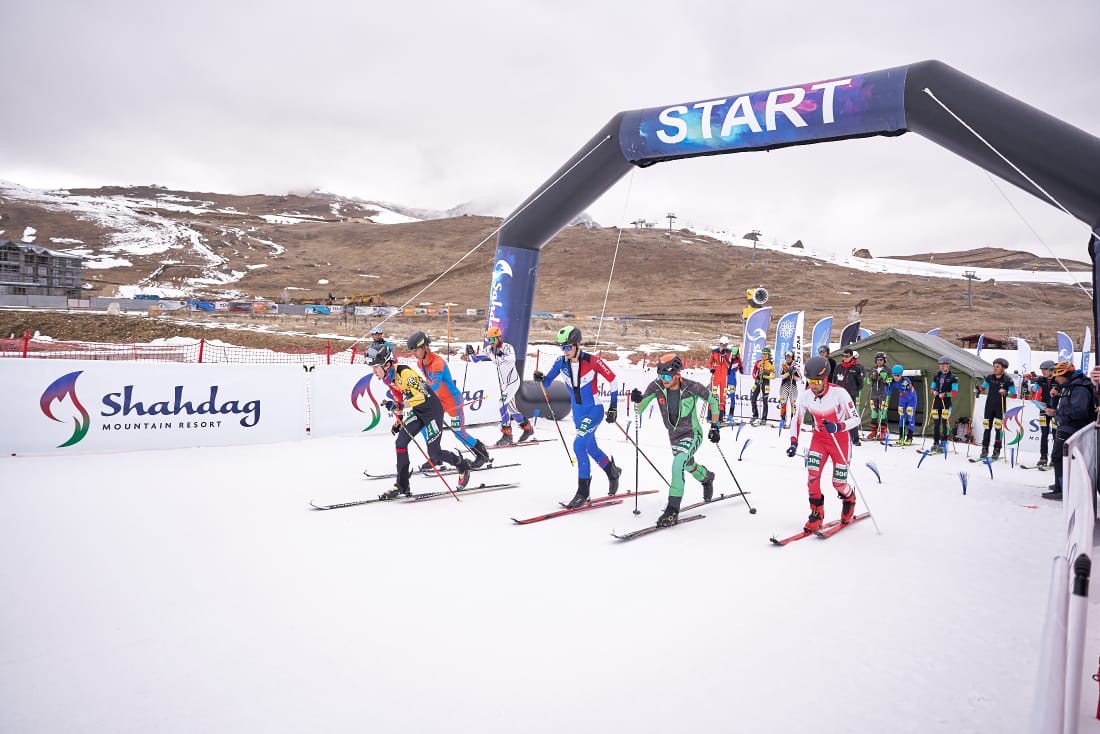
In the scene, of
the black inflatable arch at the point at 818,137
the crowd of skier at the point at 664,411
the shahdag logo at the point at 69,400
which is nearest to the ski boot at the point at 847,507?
the crowd of skier at the point at 664,411

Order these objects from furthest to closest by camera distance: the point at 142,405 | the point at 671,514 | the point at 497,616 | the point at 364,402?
the point at 364,402
the point at 142,405
the point at 671,514
the point at 497,616

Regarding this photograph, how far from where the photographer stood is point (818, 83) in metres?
9.60

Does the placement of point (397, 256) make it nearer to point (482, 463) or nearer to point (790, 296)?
point (790, 296)

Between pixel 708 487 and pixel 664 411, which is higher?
pixel 664 411

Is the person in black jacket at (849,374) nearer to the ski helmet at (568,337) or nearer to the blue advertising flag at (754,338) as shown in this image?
the blue advertising flag at (754,338)

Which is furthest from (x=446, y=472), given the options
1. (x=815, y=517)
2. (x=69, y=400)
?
(x=69, y=400)

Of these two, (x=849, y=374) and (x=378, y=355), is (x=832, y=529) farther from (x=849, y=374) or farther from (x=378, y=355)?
(x=849, y=374)

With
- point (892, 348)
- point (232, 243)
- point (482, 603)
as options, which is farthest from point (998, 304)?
point (232, 243)

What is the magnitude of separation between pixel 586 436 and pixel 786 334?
13756 millimetres

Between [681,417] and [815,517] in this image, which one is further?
[681,417]

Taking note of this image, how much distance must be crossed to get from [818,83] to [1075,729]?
9.44 m

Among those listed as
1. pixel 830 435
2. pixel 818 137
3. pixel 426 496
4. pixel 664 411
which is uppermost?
pixel 818 137

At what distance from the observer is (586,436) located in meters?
7.98

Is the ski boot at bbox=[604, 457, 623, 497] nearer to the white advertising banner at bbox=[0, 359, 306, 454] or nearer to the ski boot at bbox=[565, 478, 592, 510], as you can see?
the ski boot at bbox=[565, 478, 592, 510]
